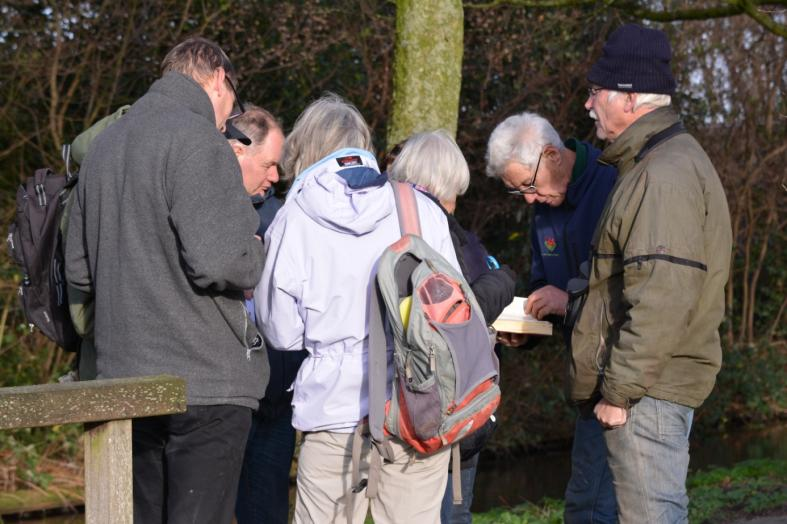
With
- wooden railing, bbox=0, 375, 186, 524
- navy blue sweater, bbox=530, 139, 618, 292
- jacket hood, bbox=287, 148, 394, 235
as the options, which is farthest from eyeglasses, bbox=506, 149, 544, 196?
wooden railing, bbox=0, 375, 186, 524

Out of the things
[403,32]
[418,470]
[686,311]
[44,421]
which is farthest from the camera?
[403,32]

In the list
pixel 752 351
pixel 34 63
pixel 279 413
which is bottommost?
pixel 752 351

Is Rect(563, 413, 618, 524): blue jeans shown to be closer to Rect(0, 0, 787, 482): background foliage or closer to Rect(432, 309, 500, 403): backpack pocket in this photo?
Rect(432, 309, 500, 403): backpack pocket

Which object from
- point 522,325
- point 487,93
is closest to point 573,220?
point 522,325

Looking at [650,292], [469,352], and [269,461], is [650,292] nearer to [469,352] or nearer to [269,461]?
[469,352]

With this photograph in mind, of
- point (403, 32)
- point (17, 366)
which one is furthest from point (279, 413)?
point (17, 366)

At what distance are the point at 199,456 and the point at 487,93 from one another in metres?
7.75

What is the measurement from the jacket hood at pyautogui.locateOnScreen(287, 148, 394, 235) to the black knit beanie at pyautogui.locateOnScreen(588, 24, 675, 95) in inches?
33.5

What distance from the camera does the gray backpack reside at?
3127 millimetres

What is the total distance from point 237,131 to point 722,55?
32.7 feet

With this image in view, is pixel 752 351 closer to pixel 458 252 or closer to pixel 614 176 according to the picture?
pixel 614 176

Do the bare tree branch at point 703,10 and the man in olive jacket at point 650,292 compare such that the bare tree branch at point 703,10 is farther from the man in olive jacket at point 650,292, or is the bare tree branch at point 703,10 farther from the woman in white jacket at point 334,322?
the woman in white jacket at point 334,322

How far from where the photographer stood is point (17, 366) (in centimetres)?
873

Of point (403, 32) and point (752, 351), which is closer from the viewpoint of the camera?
point (403, 32)
